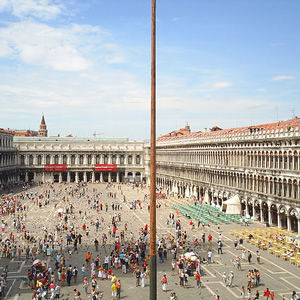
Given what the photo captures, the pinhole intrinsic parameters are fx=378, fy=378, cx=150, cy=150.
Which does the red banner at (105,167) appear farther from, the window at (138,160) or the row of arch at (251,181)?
the row of arch at (251,181)

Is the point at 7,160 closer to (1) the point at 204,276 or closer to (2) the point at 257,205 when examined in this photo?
(2) the point at 257,205

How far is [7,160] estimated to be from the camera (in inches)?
3674

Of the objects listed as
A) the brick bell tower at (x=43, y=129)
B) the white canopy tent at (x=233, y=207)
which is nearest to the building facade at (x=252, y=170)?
the white canopy tent at (x=233, y=207)

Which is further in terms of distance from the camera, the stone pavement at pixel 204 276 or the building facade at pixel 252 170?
the building facade at pixel 252 170

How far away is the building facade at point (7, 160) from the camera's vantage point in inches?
3472

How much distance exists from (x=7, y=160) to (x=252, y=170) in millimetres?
66729

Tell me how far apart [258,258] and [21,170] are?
87521mm

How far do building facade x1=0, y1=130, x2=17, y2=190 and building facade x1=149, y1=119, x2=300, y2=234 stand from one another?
141 ft

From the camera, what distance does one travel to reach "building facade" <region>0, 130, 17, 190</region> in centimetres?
8819

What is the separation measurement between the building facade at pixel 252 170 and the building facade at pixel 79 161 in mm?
38008

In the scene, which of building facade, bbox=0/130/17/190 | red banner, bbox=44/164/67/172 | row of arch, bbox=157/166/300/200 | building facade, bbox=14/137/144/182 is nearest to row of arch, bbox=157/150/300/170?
row of arch, bbox=157/166/300/200

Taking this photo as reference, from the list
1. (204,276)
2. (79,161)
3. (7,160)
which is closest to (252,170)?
(204,276)

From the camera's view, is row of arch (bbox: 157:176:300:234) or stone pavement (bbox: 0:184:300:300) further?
row of arch (bbox: 157:176:300:234)

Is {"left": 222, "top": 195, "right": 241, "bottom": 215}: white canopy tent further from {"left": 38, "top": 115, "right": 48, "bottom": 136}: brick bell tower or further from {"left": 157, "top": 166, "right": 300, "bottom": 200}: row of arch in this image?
{"left": 38, "top": 115, "right": 48, "bottom": 136}: brick bell tower
